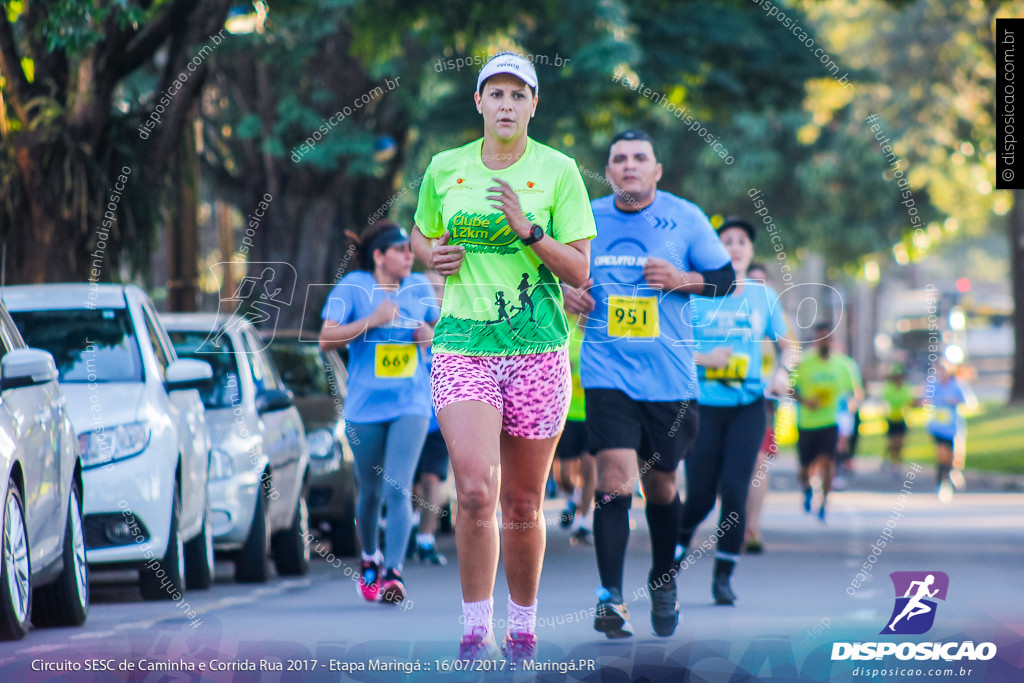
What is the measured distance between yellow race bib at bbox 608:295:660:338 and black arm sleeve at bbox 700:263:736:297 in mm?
240

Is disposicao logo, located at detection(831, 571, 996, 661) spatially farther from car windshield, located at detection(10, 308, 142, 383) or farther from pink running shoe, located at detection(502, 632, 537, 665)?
car windshield, located at detection(10, 308, 142, 383)

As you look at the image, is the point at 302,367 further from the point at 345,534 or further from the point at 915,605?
the point at 915,605

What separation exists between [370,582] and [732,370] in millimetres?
2274

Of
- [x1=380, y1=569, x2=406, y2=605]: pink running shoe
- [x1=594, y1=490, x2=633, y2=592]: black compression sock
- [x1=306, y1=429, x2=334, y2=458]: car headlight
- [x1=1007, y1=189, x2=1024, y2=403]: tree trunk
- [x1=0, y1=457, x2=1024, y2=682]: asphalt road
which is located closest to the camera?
[x1=0, y1=457, x2=1024, y2=682]: asphalt road

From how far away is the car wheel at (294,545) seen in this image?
1116 centimetres

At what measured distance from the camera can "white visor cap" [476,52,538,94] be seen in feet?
20.0

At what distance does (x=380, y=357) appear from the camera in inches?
363

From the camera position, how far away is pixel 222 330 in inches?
450

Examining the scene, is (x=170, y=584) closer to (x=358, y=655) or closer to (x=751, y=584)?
(x=358, y=655)

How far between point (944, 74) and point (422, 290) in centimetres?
2990

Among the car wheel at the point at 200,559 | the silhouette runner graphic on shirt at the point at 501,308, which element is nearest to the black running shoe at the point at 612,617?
the silhouette runner graphic on shirt at the point at 501,308

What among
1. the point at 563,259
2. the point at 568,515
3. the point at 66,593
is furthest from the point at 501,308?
the point at 568,515

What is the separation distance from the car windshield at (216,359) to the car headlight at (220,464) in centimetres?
41

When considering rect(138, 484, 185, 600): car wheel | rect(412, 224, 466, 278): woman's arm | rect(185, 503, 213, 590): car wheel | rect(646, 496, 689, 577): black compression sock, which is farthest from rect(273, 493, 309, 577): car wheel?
rect(412, 224, 466, 278): woman's arm
